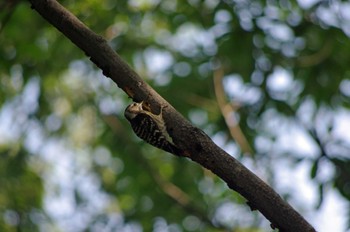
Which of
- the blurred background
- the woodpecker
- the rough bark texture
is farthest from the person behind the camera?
the blurred background

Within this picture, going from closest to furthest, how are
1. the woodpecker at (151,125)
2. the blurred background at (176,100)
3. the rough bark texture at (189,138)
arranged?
the rough bark texture at (189,138)
the woodpecker at (151,125)
the blurred background at (176,100)

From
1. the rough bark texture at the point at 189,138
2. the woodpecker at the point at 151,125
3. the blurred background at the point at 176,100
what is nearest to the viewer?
the rough bark texture at the point at 189,138

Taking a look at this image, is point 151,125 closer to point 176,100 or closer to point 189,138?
point 189,138

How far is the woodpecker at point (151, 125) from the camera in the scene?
3.00 metres

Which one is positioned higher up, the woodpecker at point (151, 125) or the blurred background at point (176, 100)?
the blurred background at point (176, 100)

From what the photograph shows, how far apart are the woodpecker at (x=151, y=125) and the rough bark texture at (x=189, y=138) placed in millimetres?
44

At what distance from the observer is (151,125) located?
305 centimetres

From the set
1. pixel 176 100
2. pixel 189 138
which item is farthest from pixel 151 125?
pixel 176 100

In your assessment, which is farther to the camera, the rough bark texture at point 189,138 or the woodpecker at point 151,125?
the woodpecker at point 151,125

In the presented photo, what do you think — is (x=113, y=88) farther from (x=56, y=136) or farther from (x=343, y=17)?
(x=343, y=17)

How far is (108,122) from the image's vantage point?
7.41m

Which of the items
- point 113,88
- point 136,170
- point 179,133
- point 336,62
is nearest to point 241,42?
point 336,62

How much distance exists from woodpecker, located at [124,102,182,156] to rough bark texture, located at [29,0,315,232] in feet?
0.14

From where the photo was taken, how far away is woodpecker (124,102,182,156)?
3.00 metres
